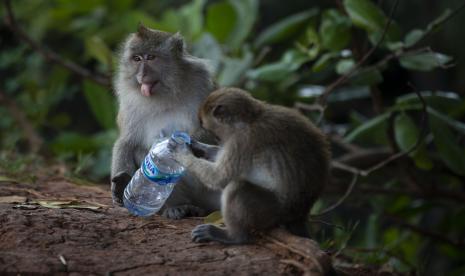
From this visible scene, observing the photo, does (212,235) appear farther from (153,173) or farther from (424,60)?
(424,60)

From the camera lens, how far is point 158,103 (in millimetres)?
5082

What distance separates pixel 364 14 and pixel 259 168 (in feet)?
7.84

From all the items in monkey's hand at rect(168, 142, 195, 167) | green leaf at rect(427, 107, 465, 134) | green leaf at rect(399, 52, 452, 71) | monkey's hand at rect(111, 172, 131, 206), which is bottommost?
monkey's hand at rect(111, 172, 131, 206)

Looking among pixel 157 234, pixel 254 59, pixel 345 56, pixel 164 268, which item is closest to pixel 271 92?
pixel 254 59

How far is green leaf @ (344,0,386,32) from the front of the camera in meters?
5.93

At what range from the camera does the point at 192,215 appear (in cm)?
495

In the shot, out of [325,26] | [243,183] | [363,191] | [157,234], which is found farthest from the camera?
[363,191]

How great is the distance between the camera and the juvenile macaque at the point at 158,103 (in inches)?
197

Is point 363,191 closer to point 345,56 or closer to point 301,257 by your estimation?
point 345,56

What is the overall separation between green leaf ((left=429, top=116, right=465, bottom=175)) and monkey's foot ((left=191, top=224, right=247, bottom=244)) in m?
2.48

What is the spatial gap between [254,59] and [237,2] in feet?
2.01

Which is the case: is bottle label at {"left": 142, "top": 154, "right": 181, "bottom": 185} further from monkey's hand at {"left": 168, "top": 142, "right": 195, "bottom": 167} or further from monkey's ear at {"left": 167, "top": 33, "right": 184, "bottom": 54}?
monkey's ear at {"left": 167, "top": 33, "right": 184, "bottom": 54}

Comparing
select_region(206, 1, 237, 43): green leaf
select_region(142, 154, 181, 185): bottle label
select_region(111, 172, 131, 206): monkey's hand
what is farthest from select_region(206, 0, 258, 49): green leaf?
select_region(142, 154, 181, 185): bottle label

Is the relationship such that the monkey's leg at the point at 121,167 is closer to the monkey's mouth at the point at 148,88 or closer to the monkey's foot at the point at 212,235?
the monkey's mouth at the point at 148,88
